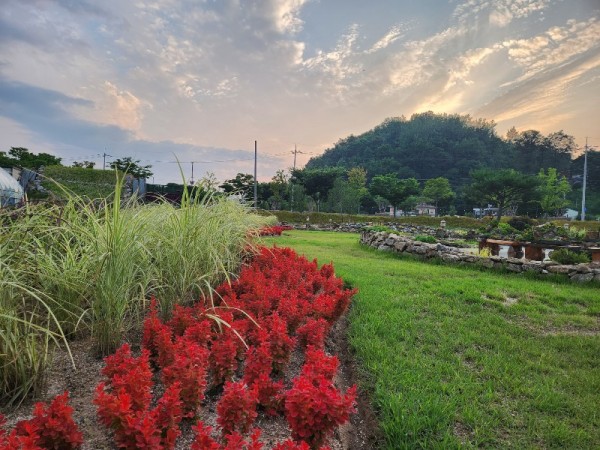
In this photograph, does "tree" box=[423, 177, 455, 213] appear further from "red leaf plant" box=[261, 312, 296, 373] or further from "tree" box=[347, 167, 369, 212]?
"red leaf plant" box=[261, 312, 296, 373]

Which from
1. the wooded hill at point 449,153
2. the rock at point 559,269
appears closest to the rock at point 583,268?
the rock at point 559,269

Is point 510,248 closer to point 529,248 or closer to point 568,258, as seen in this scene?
point 529,248

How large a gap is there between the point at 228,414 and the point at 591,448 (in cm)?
171

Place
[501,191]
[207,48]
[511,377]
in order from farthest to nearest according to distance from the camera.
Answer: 1. [501,191]
2. [207,48]
3. [511,377]

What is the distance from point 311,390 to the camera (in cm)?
123

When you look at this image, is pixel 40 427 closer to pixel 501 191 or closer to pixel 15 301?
pixel 15 301

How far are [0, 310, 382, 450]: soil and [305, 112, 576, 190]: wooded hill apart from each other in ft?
158

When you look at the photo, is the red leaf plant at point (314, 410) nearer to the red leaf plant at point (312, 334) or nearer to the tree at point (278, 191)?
the red leaf plant at point (312, 334)

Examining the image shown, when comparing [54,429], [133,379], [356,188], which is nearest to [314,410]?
[133,379]

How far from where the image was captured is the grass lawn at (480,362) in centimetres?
169

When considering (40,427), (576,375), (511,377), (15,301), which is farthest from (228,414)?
(576,375)

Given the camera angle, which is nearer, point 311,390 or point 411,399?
point 311,390

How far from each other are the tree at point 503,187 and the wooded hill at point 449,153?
16.3 metres

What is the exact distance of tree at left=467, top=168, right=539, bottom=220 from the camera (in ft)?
104
